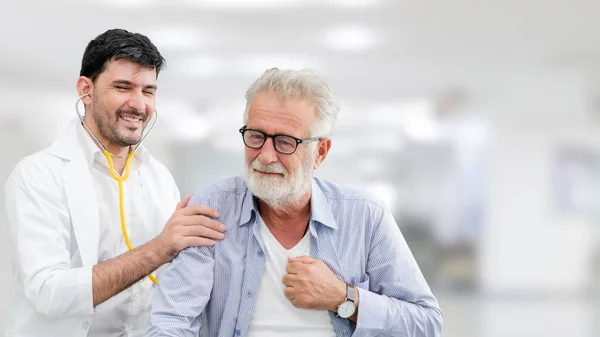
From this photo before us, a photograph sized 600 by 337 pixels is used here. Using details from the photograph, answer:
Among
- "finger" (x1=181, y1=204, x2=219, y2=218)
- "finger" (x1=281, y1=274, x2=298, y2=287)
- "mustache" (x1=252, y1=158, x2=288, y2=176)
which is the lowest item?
"finger" (x1=281, y1=274, x2=298, y2=287)

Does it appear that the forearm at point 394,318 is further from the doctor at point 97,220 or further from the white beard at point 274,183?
the doctor at point 97,220

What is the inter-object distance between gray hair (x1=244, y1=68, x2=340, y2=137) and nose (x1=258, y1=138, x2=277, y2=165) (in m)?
0.10

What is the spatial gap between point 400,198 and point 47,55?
4.07m

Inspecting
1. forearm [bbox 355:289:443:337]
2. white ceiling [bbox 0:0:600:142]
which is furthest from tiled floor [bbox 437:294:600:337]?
forearm [bbox 355:289:443:337]

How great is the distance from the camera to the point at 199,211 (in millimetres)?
1850

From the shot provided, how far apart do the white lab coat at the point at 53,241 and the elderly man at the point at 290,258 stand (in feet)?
1.01

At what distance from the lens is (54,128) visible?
262 inches

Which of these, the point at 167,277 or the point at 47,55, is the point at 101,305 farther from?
the point at 47,55

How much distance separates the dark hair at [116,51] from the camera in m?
2.05

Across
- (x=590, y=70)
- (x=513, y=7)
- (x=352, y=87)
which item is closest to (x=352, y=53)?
(x=352, y=87)

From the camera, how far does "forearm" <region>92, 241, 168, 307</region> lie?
189 cm

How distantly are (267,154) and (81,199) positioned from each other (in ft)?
2.11

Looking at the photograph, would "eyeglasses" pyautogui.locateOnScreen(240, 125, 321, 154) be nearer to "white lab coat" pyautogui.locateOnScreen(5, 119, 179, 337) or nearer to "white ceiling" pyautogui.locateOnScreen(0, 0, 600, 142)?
"white lab coat" pyautogui.locateOnScreen(5, 119, 179, 337)

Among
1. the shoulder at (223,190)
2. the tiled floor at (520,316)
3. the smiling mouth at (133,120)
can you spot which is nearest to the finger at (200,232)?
the shoulder at (223,190)
